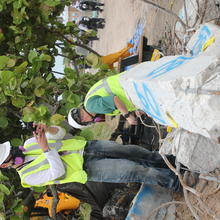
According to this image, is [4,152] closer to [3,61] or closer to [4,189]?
[4,189]

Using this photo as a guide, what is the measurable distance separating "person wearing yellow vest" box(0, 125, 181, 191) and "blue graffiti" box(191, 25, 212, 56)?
1342 millimetres

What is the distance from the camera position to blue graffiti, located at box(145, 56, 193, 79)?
214 cm

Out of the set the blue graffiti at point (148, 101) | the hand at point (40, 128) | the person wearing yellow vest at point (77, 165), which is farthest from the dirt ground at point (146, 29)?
the hand at point (40, 128)

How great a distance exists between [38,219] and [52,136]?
349 centimetres

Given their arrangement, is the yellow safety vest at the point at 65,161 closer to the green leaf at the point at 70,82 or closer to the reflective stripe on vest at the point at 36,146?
the reflective stripe on vest at the point at 36,146

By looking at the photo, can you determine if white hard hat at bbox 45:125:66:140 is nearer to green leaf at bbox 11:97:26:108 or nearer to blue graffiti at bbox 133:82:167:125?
green leaf at bbox 11:97:26:108

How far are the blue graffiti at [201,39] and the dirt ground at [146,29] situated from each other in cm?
126

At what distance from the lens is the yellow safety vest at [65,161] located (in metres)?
3.28

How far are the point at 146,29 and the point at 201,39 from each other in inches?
201

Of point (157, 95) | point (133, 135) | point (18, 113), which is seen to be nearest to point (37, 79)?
point (18, 113)

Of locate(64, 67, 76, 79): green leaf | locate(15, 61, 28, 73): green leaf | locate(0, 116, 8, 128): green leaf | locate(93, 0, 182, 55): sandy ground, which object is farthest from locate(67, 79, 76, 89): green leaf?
locate(93, 0, 182, 55): sandy ground

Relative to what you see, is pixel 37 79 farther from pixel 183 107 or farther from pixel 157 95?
pixel 183 107

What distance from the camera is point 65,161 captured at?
11.2 ft

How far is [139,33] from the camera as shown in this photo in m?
8.52
